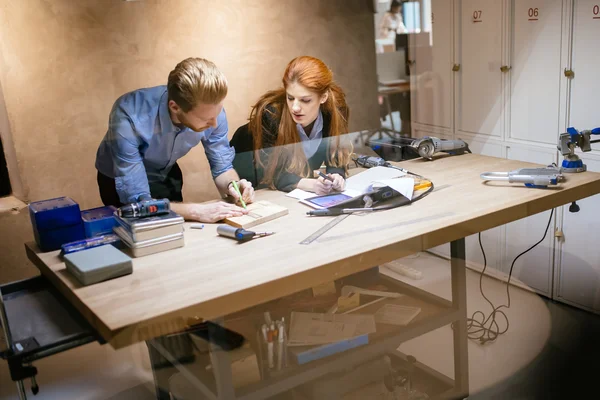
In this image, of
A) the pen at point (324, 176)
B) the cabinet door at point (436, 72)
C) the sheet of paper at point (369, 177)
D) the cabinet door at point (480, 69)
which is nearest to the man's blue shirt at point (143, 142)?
the pen at point (324, 176)

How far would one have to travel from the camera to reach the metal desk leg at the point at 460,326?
2.36 m

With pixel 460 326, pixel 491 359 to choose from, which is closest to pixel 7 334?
pixel 460 326

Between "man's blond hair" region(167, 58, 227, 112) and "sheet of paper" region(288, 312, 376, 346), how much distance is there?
0.78m

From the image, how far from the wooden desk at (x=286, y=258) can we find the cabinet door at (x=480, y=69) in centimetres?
33

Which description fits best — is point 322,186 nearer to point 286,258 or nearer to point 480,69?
point 286,258

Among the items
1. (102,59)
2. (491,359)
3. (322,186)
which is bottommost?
(491,359)

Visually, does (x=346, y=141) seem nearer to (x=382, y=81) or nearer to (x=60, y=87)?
(x=382, y=81)

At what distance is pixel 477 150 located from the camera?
2773 mm

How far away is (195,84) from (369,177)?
0.81 meters

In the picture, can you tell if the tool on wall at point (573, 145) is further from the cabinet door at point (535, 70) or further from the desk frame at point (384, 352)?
the desk frame at point (384, 352)

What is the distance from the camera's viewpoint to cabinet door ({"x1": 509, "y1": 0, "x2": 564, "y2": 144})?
258 centimetres

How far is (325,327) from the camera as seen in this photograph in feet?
6.68

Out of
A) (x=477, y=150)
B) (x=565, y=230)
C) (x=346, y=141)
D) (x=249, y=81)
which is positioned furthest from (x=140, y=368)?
(x=565, y=230)

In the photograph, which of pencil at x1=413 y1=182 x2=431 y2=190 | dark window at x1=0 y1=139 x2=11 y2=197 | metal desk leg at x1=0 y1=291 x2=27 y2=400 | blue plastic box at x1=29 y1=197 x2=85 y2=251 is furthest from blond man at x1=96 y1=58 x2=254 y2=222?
pencil at x1=413 y1=182 x2=431 y2=190
